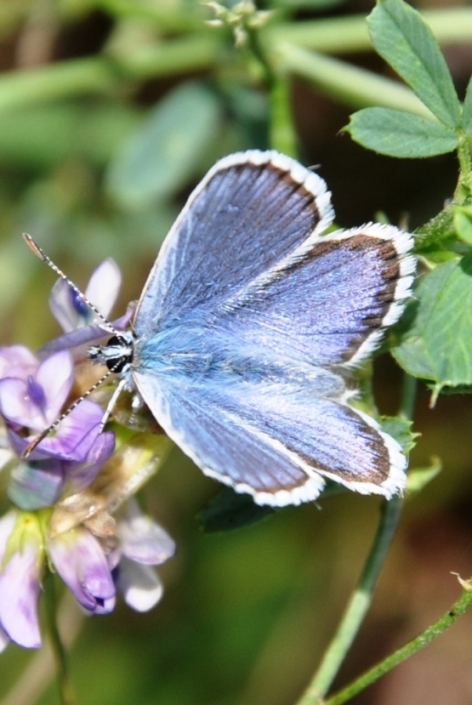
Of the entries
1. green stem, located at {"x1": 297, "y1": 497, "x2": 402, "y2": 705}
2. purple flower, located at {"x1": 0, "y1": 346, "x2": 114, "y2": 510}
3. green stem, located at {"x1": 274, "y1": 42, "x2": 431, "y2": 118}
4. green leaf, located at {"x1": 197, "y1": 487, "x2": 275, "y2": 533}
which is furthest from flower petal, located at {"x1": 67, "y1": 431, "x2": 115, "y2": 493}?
green stem, located at {"x1": 274, "y1": 42, "x2": 431, "y2": 118}

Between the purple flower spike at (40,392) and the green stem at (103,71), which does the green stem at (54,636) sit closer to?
the purple flower spike at (40,392)

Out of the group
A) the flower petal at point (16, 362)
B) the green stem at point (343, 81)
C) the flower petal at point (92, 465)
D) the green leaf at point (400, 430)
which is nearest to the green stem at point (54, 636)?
the flower petal at point (92, 465)

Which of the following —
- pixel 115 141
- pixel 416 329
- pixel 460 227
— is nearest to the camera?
pixel 460 227

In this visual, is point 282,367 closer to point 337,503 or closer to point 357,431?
point 357,431

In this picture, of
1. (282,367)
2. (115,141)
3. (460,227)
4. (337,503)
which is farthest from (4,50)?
(460,227)

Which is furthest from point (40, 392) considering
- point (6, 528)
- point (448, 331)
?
point (448, 331)

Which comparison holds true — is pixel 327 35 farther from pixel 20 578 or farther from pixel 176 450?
pixel 20 578
